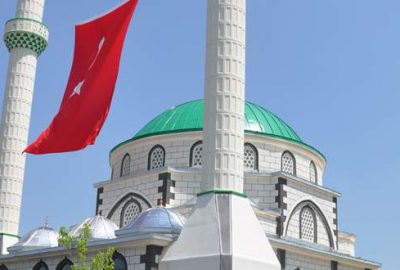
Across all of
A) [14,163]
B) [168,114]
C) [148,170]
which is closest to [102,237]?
[148,170]

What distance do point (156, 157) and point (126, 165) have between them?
1648mm

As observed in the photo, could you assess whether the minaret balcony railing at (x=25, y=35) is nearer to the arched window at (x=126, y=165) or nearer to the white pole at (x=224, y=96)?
the arched window at (x=126, y=165)

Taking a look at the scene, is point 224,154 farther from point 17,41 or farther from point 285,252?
point 17,41

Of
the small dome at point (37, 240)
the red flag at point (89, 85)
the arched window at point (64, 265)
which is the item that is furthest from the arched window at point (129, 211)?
the red flag at point (89, 85)

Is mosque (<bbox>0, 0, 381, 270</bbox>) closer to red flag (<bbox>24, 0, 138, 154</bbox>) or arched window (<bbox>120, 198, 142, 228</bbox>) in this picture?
arched window (<bbox>120, 198, 142, 228</bbox>)

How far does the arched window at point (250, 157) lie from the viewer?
23938mm

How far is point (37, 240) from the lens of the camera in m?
20.8

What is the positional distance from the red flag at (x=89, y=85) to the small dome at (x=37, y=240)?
14.6ft

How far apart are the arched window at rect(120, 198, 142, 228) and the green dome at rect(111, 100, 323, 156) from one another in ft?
8.98

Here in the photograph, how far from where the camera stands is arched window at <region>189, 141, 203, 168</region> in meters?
23.8

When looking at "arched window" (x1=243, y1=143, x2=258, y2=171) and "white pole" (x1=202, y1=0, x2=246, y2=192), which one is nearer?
"white pole" (x1=202, y1=0, x2=246, y2=192)

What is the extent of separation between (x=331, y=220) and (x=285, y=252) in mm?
4904

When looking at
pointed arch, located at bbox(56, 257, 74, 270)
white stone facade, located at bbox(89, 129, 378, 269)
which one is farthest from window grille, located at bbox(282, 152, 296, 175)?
pointed arch, located at bbox(56, 257, 74, 270)

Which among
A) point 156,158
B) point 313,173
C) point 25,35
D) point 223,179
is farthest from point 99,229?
point 313,173
